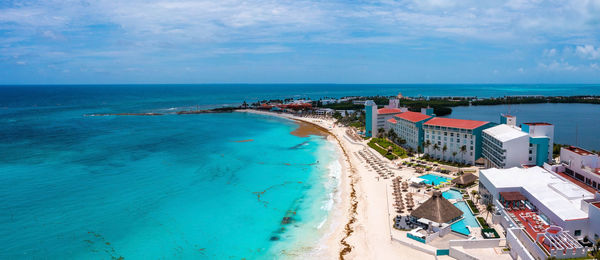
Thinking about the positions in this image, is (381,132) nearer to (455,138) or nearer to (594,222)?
(455,138)

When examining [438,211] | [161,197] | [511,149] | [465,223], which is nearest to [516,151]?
[511,149]

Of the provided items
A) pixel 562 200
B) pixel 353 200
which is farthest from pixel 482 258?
pixel 353 200

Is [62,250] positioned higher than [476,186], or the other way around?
[476,186]

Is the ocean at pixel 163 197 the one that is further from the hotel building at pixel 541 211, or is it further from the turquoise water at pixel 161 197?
the hotel building at pixel 541 211

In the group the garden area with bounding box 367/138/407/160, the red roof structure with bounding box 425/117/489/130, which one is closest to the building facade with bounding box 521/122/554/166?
the red roof structure with bounding box 425/117/489/130

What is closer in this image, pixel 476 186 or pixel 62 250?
pixel 62 250

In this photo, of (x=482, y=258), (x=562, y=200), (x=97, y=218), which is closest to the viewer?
(x=482, y=258)

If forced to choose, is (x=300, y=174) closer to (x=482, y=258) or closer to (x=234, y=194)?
(x=234, y=194)

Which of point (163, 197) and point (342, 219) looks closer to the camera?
point (342, 219)
